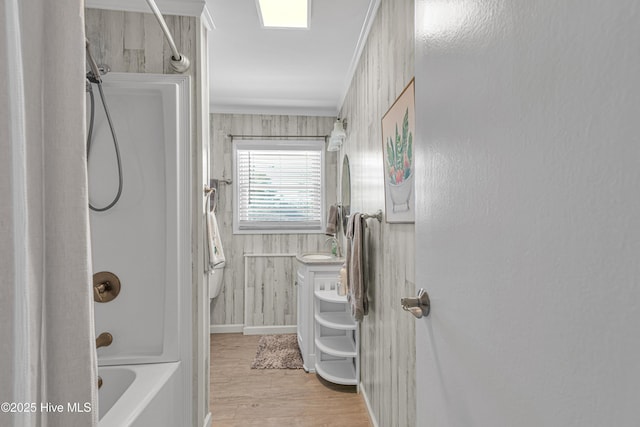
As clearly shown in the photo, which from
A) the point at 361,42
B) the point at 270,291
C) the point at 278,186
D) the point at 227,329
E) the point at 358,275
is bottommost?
the point at 227,329

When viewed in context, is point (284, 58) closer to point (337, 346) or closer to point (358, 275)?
point (358, 275)

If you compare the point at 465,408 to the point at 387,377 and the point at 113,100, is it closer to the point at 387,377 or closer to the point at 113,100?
the point at 387,377

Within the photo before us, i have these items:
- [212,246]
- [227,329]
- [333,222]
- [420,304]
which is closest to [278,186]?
[333,222]

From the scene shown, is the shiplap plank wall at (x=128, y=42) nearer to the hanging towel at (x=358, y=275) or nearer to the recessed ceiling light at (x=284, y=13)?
the recessed ceiling light at (x=284, y=13)

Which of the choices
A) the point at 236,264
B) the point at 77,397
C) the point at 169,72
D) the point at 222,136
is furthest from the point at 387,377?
the point at 222,136

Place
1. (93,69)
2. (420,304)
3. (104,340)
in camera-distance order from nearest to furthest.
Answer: (420,304)
(93,69)
(104,340)

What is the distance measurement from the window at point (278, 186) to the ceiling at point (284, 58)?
45 cm

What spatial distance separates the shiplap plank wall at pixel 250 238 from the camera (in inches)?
140

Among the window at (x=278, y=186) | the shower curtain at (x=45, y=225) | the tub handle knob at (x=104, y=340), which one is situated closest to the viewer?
the shower curtain at (x=45, y=225)

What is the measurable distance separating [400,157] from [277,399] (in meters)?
1.92

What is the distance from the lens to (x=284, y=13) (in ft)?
6.43

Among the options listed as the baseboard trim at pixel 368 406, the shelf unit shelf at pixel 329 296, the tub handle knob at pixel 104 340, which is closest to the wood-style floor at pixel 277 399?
the baseboard trim at pixel 368 406

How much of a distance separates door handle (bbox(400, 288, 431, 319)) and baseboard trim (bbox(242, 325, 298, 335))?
9.93 ft

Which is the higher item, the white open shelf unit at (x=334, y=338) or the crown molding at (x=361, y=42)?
the crown molding at (x=361, y=42)
